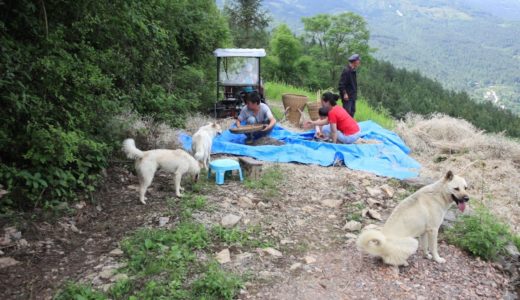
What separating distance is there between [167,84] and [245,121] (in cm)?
190

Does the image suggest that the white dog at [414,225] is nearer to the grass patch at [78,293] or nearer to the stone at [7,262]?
the grass patch at [78,293]

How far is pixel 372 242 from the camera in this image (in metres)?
4.34

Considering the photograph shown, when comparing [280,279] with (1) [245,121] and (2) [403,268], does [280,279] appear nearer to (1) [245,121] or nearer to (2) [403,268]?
(2) [403,268]

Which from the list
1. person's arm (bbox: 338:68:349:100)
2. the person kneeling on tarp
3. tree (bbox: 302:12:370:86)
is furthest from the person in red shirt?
tree (bbox: 302:12:370:86)

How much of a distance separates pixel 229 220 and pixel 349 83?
21.2ft

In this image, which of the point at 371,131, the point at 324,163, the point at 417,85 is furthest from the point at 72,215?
the point at 417,85

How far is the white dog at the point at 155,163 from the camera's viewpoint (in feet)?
17.7

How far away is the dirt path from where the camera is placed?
399 cm

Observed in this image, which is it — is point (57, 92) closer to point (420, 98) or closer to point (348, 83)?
point (348, 83)

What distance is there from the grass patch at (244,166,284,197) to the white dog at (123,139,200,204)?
36.7 inches

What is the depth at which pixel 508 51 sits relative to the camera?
617 ft

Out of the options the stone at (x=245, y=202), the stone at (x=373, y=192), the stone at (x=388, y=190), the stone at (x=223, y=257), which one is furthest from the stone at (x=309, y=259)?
the stone at (x=388, y=190)

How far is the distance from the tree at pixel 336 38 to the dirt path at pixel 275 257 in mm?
40211

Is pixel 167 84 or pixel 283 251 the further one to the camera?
pixel 167 84
